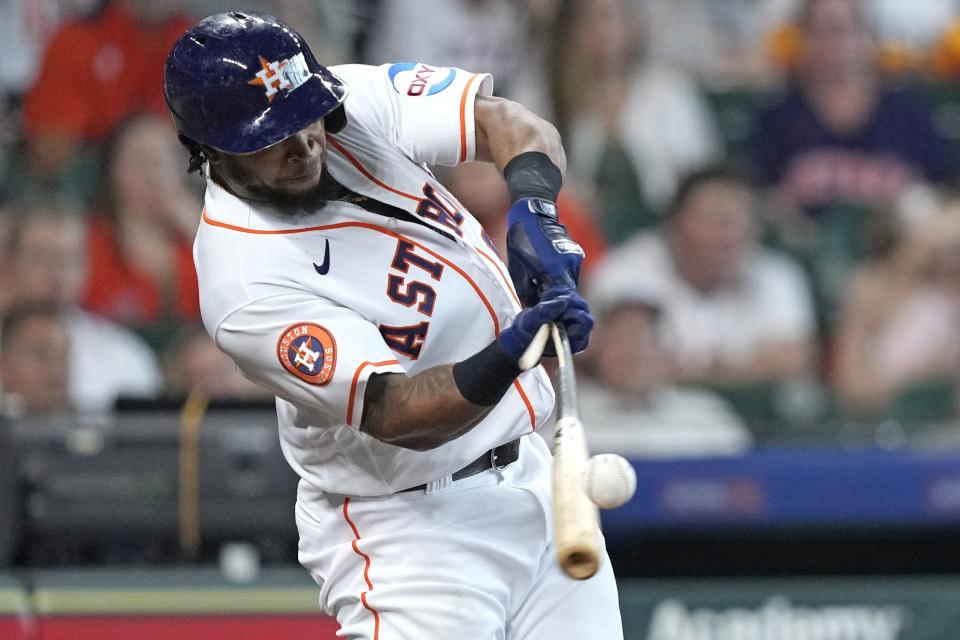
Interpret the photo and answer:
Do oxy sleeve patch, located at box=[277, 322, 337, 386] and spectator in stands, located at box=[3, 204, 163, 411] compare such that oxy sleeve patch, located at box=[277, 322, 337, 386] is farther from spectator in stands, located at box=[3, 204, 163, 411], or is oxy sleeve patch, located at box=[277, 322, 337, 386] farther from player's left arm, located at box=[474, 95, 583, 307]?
spectator in stands, located at box=[3, 204, 163, 411]

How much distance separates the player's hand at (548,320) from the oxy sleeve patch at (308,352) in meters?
0.30

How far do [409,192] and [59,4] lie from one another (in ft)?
12.9

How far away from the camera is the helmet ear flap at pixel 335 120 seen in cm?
246

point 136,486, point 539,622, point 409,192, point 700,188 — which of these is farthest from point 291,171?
point 700,188

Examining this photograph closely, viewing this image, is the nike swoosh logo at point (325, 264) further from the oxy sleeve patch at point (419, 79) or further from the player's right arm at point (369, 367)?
the oxy sleeve patch at point (419, 79)

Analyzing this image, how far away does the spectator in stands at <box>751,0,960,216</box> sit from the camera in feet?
19.4

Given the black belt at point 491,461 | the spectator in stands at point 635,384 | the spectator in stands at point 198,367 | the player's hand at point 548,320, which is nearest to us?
the player's hand at point 548,320

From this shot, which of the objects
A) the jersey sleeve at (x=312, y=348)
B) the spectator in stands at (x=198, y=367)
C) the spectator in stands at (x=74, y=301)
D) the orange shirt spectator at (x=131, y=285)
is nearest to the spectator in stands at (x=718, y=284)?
the spectator in stands at (x=198, y=367)

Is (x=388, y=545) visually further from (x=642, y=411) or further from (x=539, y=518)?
(x=642, y=411)

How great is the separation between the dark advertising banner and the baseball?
1.97m

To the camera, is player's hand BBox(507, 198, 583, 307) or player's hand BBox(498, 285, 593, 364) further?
player's hand BBox(507, 198, 583, 307)

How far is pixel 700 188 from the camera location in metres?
5.66

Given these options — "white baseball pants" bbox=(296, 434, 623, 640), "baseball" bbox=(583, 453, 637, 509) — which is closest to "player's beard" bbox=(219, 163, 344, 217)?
"white baseball pants" bbox=(296, 434, 623, 640)

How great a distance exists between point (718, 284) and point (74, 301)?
8.45 ft
